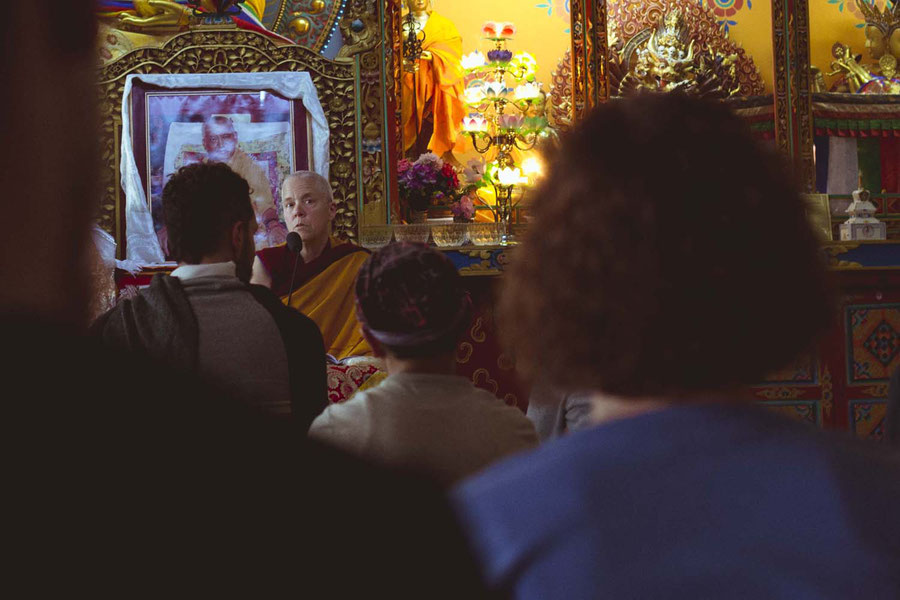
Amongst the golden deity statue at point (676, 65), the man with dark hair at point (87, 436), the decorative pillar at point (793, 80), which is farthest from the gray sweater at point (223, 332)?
the golden deity statue at point (676, 65)

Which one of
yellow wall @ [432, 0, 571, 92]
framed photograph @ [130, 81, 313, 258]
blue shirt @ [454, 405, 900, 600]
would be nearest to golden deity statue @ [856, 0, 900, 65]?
yellow wall @ [432, 0, 571, 92]

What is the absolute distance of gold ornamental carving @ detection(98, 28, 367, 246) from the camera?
4.42 meters

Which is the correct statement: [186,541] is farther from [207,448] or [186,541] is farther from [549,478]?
[549,478]

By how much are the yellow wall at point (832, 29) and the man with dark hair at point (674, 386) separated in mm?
7372

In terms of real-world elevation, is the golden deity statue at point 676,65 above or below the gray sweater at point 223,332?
above

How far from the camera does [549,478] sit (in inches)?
24.6

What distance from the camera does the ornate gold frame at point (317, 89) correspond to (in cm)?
443

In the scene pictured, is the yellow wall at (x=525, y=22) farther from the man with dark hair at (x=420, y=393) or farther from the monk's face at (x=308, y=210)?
the man with dark hair at (x=420, y=393)

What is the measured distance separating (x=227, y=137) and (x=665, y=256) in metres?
4.03

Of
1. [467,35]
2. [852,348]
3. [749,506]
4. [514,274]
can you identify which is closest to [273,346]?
[514,274]

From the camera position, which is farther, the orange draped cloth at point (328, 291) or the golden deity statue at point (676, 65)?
the golden deity statue at point (676, 65)

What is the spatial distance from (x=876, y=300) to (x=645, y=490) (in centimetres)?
404

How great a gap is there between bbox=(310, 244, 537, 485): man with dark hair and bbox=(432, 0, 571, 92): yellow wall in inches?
231

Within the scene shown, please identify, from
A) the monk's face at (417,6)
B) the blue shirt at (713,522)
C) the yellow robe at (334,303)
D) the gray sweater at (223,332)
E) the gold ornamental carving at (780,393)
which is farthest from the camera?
the monk's face at (417,6)
